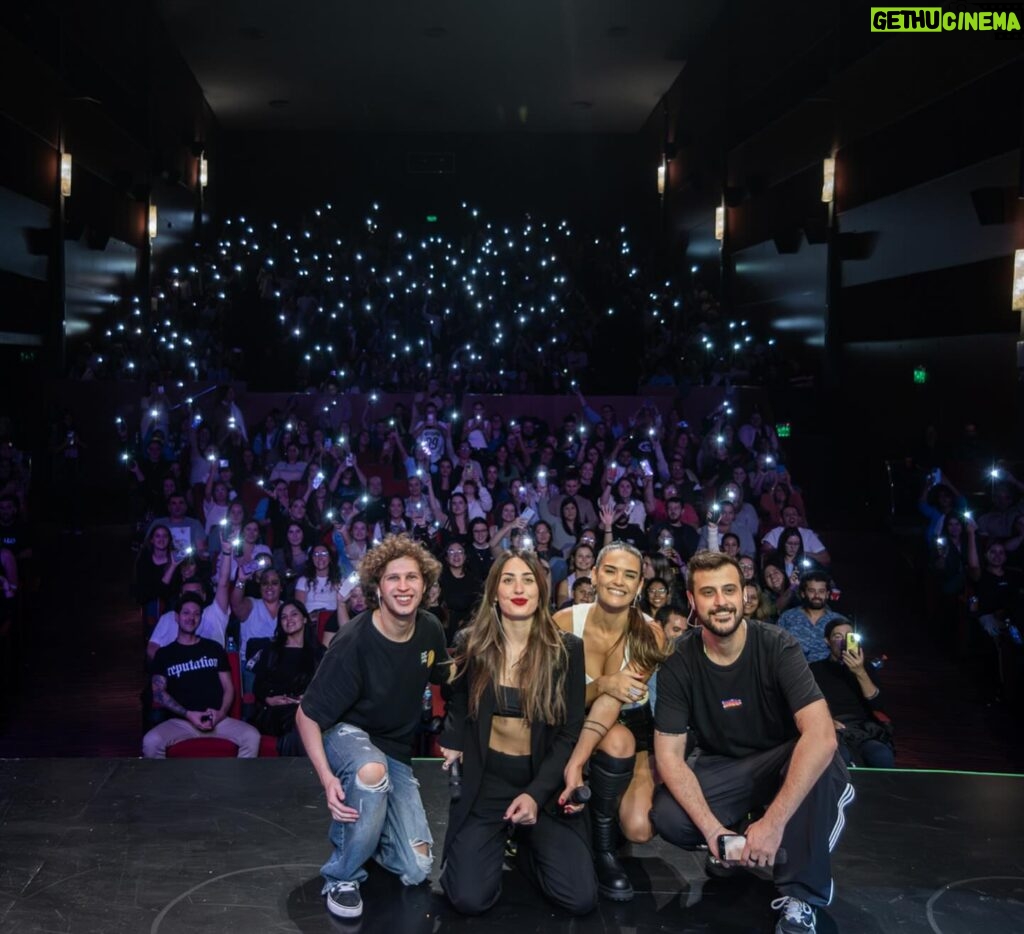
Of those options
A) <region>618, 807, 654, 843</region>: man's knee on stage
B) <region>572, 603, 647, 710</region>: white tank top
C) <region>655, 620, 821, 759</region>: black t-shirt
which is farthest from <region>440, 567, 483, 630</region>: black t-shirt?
<region>655, 620, 821, 759</region>: black t-shirt

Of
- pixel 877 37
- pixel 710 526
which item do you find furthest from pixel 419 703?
pixel 877 37

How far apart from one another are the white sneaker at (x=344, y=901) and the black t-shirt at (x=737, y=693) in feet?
3.47

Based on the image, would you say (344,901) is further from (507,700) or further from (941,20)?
Result: (941,20)

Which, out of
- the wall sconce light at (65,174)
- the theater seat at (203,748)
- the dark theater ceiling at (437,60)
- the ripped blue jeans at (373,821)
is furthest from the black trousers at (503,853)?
the dark theater ceiling at (437,60)

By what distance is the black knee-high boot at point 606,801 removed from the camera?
11.6ft

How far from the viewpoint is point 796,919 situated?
3133mm

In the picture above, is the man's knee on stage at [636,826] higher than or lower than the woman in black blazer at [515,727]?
lower

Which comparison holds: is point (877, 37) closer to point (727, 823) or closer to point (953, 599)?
point (953, 599)

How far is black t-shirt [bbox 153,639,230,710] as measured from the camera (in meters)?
5.26

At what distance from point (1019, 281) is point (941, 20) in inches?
111

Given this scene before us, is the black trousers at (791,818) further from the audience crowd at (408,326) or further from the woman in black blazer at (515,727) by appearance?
the audience crowd at (408,326)

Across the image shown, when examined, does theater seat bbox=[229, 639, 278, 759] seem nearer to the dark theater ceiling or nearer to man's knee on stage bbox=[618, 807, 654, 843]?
man's knee on stage bbox=[618, 807, 654, 843]

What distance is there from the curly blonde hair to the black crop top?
401mm

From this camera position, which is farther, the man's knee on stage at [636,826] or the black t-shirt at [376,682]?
the man's knee on stage at [636,826]
